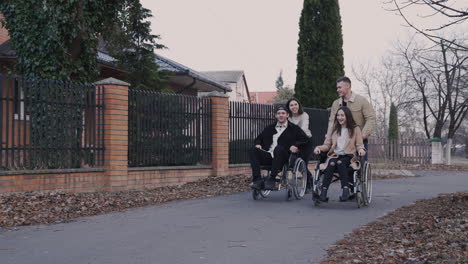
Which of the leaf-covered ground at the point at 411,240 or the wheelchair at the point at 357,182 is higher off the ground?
the wheelchair at the point at 357,182

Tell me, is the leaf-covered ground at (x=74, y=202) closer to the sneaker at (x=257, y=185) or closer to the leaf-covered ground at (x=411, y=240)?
the sneaker at (x=257, y=185)

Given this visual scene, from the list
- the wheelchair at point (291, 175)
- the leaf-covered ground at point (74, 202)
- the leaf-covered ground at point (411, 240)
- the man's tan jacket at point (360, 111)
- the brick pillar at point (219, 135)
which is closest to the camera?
the leaf-covered ground at point (411, 240)

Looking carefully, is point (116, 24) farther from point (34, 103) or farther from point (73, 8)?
point (34, 103)

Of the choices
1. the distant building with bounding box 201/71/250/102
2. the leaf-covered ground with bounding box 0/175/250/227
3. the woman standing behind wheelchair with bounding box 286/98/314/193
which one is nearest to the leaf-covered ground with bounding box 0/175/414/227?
the leaf-covered ground with bounding box 0/175/250/227

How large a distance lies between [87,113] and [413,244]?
7180 millimetres

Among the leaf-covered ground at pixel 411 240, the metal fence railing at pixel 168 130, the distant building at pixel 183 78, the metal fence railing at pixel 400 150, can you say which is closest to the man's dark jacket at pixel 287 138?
the leaf-covered ground at pixel 411 240

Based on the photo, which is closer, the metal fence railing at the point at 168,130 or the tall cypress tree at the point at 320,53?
the metal fence railing at the point at 168,130

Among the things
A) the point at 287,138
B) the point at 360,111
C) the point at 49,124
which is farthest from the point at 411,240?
the point at 49,124

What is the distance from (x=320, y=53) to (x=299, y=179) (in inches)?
489

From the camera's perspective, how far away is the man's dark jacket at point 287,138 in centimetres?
992

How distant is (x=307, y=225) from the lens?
7.05 metres

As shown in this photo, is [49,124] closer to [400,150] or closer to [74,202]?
[74,202]

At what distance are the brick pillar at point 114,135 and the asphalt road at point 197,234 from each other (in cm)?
199


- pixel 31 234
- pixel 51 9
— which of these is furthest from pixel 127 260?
pixel 51 9
